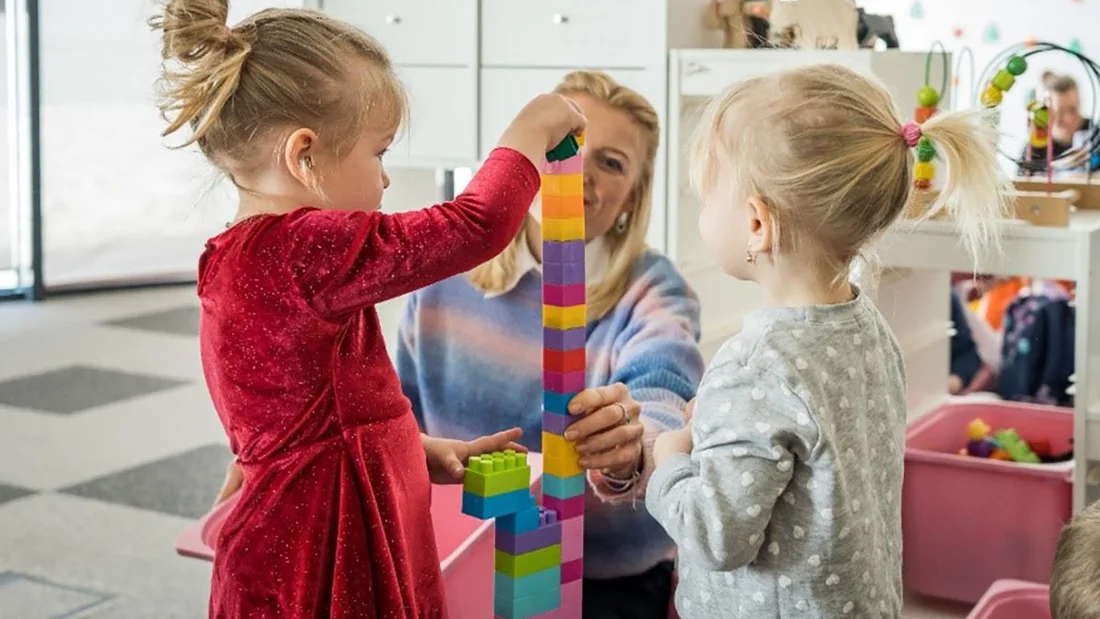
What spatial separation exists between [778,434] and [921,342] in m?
1.67

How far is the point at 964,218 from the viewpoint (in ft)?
3.60

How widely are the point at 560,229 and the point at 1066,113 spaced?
122 inches

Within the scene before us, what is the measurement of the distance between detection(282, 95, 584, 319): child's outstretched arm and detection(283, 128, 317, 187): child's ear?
0.04 metres

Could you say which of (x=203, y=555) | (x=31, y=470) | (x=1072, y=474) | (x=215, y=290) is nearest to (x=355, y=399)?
(x=215, y=290)

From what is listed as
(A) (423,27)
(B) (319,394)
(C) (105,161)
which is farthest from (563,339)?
(C) (105,161)

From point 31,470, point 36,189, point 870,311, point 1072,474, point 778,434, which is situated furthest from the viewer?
point 36,189

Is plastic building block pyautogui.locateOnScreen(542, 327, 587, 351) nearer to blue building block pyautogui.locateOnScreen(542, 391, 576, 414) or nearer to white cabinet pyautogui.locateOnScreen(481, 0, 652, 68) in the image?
blue building block pyautogui.locateOnScreen(542, 391, 576, 414)

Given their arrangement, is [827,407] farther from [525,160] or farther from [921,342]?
[921,342]

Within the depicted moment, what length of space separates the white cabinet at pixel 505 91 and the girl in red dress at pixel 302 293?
5.00ft

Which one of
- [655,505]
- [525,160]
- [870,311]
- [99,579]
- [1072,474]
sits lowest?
[99,579]

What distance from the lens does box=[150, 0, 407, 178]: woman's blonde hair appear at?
0.98 meters

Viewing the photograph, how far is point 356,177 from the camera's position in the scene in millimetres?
1013

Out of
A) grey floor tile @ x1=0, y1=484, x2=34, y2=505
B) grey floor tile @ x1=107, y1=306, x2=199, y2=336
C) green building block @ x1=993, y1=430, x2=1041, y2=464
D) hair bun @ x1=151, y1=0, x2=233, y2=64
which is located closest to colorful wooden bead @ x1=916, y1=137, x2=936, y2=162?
green building block @ x1=993, y1=430, x2=1041, y2=464

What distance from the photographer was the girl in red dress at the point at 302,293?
38.3 inches
